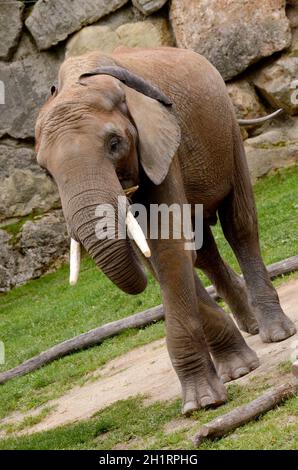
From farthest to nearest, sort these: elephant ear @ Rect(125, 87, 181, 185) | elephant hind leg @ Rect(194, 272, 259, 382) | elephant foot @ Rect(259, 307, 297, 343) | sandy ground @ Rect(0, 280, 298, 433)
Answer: elephant foot @ Rect(259, 307, 297, 343) → sandy ground @ Rect(0, 280, 298, 433) → elephant hind leg @ Rect(194, 272, 259, 382) → elephant ear @ Rect(125, 87, 181, 185)

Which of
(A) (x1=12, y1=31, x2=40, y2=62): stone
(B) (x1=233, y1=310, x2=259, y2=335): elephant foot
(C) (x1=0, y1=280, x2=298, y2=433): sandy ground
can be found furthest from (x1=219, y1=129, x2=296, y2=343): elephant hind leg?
(A) (x1=12, y1=31, x2=40, y2=62): stone

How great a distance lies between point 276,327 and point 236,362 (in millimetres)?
854

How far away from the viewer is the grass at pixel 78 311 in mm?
Result: 11336

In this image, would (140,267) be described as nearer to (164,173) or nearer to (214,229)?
(164,173)

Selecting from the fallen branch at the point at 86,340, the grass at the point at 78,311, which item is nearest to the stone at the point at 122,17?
the grass at the point at 78,311

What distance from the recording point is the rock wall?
1741cm

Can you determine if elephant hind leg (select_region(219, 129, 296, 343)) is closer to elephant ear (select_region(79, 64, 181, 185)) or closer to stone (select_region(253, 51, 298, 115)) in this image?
elephant ear (select_region(79, 64, 181, 185))

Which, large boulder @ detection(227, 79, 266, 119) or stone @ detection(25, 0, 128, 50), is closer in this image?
large boulder @ detection(227, 79, 266, 119)

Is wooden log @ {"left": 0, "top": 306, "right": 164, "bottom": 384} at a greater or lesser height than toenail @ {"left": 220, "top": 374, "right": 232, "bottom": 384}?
lesser

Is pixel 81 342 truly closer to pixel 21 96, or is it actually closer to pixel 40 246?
pixel 40 246

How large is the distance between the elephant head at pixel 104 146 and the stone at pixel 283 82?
9.87m

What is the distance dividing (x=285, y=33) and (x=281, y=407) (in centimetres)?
1120

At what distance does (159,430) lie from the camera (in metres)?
7.65

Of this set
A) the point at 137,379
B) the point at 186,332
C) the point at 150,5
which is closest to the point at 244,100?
the point at 150,5
